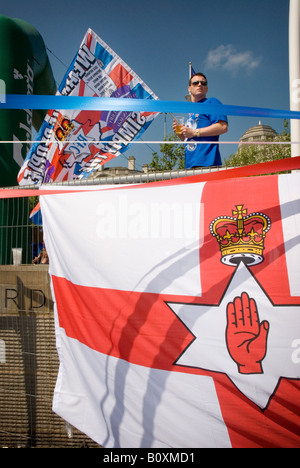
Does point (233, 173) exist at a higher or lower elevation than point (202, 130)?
lower

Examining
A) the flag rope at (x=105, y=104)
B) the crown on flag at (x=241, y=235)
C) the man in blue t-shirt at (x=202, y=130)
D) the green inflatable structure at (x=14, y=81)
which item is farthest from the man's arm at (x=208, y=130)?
the green inflatable structure at (x=14, y=81)

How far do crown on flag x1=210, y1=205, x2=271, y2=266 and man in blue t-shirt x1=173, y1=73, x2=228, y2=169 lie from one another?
1.04m

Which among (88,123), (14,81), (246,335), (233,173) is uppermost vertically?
(14,81)

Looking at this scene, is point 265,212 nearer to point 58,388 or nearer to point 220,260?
point 220,260

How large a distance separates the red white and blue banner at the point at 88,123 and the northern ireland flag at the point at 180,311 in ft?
7.25

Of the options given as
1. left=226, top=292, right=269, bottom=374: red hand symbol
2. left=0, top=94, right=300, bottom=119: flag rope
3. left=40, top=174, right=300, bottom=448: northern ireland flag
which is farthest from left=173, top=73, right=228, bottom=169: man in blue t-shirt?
left=226, top=292, right=269, bottom=374: red hand symbol

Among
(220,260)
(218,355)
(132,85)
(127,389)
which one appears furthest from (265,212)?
(132,85)

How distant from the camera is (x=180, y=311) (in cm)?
206

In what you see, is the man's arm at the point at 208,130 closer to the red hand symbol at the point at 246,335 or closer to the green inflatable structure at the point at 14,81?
the red hand symbol at the point at 246,335

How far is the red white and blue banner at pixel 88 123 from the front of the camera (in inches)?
174

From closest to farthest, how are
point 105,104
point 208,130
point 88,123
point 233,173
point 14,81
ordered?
point 105,104, point 233,173, point 208,130, point 88,123, point 14,81

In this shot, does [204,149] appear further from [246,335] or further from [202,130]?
[246,335]

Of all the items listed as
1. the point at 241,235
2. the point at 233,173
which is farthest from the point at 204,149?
the point at 241,235

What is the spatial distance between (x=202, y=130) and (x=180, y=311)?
163 cm
